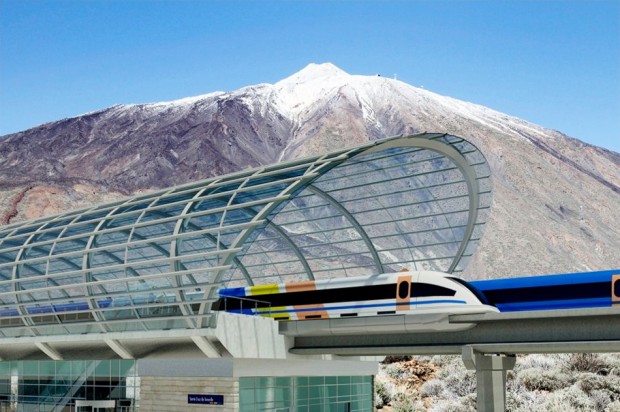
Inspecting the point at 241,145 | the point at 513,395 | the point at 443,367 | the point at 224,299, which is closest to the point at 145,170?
the point at 241,145

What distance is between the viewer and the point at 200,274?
33719 millimetres

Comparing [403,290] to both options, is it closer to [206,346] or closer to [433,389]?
[206,346]

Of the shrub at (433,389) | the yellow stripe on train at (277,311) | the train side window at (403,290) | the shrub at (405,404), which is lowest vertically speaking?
the shrub at (405,404)

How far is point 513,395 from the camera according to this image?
4859 centimetres

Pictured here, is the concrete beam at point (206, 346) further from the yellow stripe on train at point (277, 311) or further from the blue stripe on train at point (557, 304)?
the blue stripe on train at point (557, 304)

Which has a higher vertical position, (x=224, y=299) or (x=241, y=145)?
(x=241, y=145)

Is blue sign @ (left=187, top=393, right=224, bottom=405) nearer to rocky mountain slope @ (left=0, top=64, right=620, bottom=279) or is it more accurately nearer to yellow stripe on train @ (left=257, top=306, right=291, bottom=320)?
yellow stripe on train @ (left=257, top=306, right=291, bottom=320)

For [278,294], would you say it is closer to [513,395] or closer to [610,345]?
[610,345]

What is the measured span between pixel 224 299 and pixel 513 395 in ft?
74.8

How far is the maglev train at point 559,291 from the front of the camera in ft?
86.3

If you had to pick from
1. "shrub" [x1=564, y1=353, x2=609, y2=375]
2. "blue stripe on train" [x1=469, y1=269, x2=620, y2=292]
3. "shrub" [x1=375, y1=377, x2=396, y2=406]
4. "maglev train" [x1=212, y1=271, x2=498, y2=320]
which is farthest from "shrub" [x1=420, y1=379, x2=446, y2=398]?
"blue stripe on train" [x1=469, y1=269, x2=620, y2=292]

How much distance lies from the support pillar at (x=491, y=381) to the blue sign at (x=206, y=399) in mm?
8516

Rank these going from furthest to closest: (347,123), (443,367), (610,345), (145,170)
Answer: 1. (347,123)
2. (145,170)
3. (443,367)
4. (610,345)

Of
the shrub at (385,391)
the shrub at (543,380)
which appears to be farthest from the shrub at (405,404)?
the shrub at (543,380)
